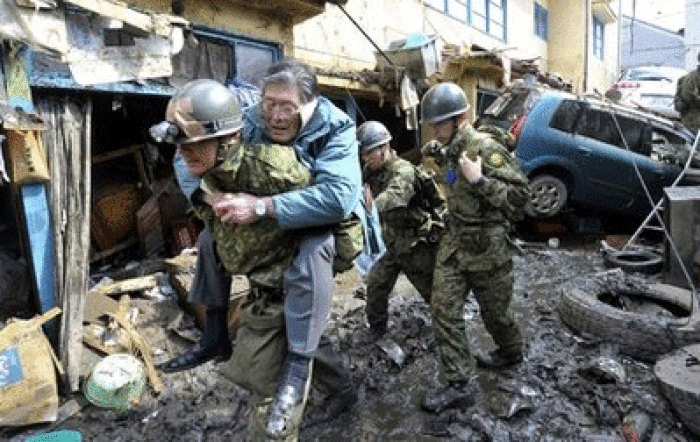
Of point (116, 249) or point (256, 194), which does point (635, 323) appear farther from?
point (116, 249)

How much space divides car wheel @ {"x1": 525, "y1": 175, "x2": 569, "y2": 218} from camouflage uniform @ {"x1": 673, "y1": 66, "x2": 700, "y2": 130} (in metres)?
2.12

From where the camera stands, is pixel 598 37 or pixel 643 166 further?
pixel 598 37

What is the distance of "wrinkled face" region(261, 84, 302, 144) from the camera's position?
7.35 ft

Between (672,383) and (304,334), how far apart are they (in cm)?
246

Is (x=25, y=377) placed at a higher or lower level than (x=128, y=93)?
lower

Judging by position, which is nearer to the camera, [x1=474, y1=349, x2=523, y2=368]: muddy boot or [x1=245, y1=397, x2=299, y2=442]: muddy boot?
[x1=245, y1=397, x2=299, y2=442]: muddy boot

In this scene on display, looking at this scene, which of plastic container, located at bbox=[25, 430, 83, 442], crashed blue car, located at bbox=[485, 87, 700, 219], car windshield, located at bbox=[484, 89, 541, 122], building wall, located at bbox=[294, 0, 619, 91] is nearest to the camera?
plastic container, located at bbox=[25, 430, 83, 442]

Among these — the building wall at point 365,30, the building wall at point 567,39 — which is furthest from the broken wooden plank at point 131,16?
the building wall at point 567,39

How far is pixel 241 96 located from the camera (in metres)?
6.45

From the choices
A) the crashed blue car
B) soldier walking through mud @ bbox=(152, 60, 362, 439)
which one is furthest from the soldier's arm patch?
the crashed blue car

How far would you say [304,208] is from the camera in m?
2.12

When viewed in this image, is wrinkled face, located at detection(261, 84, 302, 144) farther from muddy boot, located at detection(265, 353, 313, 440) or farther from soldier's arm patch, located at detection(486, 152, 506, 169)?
soldier's arm patch, located at detection(486, 152, 506, 169)

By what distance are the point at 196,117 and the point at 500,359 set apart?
3.05 m

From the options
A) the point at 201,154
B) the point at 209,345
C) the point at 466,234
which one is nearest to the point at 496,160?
the point at 466,234
